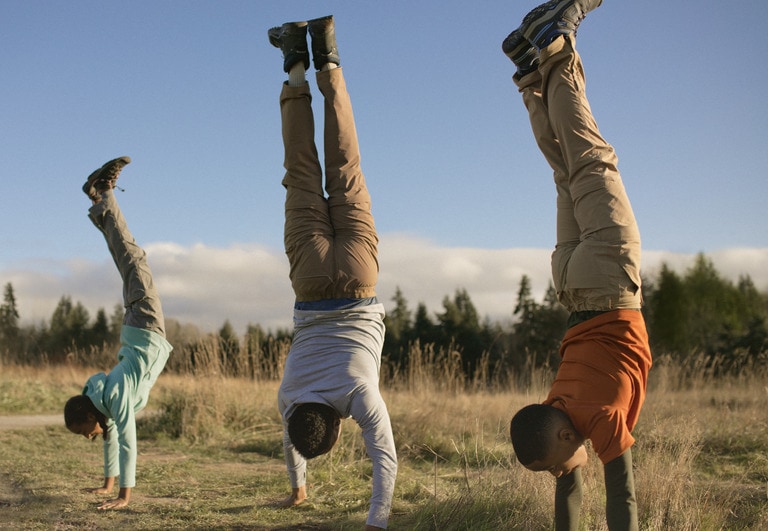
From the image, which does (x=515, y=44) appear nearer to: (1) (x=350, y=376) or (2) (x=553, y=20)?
(2) (x=553, y=20)

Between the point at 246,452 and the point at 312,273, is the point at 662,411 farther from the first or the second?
the point at 312,273

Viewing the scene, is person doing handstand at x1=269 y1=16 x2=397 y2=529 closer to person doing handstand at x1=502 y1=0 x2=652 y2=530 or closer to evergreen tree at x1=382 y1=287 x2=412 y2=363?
person doing handstand at x1=502 y1=0 x2=652 y2=530

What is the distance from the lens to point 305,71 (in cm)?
420

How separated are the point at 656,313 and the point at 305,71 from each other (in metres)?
22.6

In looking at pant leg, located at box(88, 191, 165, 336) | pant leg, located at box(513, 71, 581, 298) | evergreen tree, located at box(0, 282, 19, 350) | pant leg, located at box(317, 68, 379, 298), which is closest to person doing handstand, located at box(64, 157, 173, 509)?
pant leg, located at box(88, 191, 165, 336)

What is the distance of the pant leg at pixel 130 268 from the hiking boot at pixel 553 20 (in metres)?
3.56

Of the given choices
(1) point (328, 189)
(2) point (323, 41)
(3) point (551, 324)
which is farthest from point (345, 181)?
(3) point (551, 324)

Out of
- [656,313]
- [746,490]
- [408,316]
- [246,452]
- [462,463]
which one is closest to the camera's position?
[746,490]

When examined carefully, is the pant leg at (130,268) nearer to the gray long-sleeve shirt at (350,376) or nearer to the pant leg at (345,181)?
the gray long-sleeve shirt at (350,376)

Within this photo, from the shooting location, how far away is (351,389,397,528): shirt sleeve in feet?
12.4

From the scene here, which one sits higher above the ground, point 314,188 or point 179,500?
point 314,188

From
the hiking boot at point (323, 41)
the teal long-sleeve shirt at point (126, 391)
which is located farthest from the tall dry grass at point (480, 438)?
the hiking boot at point (323, 41)

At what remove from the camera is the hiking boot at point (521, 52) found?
12.0ft

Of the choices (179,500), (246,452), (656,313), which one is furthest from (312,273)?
(656,313)
